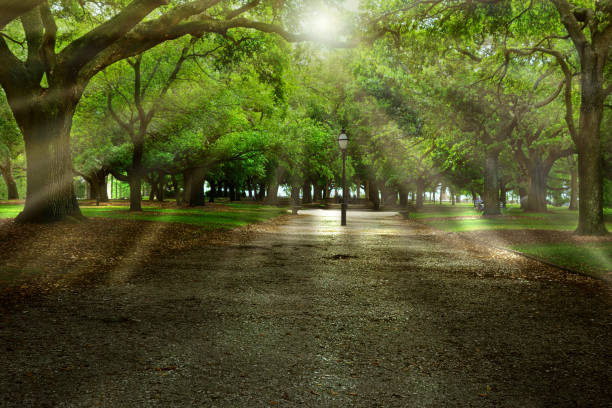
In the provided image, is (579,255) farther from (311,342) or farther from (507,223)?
(507,223)

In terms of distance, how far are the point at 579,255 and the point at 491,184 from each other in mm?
19842

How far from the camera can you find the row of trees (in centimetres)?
1471

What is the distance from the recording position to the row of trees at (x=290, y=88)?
14.7 metres

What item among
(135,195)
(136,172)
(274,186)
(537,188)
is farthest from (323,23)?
(274,186)

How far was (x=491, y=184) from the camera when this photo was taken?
98.5 ft

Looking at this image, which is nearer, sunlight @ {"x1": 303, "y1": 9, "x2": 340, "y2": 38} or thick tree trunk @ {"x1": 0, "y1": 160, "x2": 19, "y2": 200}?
sunlight @ {"x1": 303, "y1": 9, "x2": 340, "y2": 38}

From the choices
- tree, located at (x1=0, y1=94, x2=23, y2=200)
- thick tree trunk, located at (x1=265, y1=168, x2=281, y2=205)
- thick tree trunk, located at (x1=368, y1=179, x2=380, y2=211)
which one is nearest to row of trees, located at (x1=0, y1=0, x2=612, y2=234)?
tree, located at (x1=0, y1=94, x2=23, y2=200)

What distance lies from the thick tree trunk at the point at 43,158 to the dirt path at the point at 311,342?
26.7 feet

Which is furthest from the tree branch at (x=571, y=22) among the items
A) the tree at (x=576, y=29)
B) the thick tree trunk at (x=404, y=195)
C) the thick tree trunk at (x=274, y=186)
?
the thick tree trunk at (x=404, y=195)

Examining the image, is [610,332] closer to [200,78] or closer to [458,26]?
[458,26]

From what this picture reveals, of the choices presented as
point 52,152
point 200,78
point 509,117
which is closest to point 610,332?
point 52,152

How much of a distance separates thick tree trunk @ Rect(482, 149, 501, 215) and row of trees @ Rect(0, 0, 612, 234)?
111mm

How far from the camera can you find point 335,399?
327cm

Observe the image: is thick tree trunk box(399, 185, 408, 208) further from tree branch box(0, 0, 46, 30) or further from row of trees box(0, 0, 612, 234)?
tree branch box(0, 0, 46, 30)
